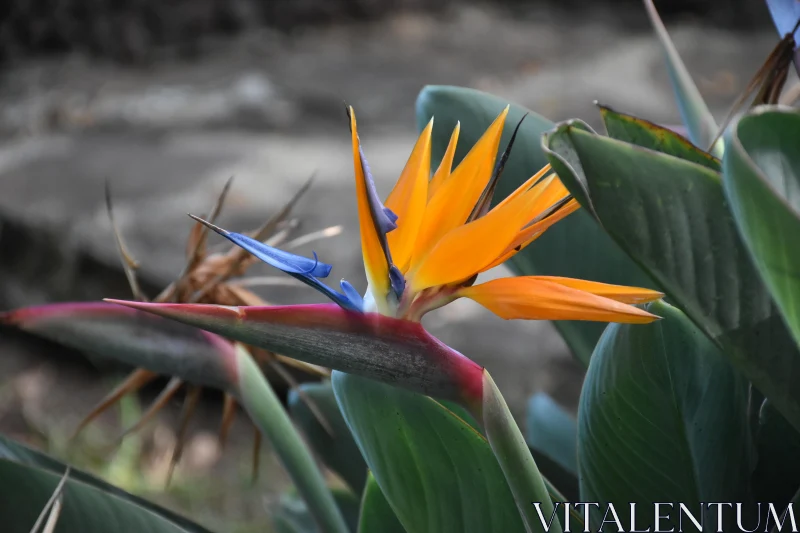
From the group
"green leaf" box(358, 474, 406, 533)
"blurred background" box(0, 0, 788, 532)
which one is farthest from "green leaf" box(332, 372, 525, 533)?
"blurred background" box(0, 0, 788, 532)

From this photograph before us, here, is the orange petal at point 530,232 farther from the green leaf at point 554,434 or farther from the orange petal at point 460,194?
the green leaf at point 554,434

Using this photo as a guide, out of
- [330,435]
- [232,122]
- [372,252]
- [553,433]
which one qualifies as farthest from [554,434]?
[232,122]

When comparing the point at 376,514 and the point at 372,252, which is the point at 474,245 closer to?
the point at 372,252

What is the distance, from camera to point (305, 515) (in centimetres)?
61

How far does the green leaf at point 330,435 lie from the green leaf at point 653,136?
0.27 meters

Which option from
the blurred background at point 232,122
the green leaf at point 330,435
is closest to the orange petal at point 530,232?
the green leaf at point 330,435

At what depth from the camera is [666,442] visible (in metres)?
0.41

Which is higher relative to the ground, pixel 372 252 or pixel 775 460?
pixel 372 252

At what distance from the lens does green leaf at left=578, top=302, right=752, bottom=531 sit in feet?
1.23

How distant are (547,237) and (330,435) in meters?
0.20

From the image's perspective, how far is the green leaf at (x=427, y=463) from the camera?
36 cm

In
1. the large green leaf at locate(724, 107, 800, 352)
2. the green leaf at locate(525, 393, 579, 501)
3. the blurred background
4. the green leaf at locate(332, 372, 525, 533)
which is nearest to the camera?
the large green leaf at locate(724, 107, 800, 352)

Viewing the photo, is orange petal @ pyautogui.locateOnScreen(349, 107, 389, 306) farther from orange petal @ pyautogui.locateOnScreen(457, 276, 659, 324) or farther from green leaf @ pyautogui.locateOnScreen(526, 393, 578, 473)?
green leaf @ pyautogui.locateOnScreen(526, 393, 578, 473)

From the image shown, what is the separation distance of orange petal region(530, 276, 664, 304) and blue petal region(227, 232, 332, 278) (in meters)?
0.08
